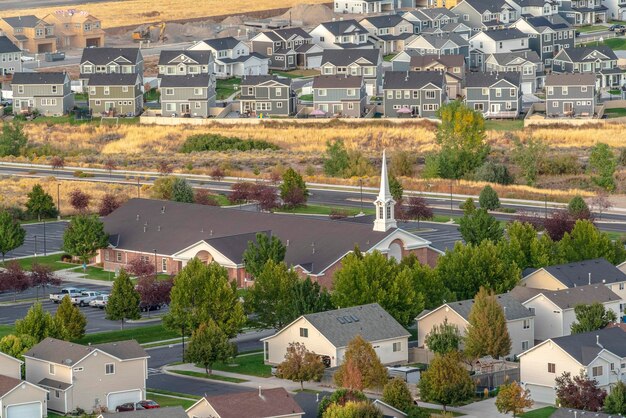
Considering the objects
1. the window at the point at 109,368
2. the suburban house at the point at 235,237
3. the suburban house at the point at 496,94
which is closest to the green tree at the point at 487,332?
the window at the point at 109,368

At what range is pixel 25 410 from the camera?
3088 inches

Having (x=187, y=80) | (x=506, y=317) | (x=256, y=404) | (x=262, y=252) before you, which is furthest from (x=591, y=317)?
(x=187, y=80)

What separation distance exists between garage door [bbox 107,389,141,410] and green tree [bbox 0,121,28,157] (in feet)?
284

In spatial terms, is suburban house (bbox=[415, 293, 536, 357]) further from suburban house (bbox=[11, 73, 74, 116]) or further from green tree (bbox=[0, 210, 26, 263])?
suburban house (bbox=[11, 73, 74, 116])

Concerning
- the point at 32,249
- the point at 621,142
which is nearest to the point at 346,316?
the point at 32,249

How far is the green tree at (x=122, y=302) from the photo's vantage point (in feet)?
314

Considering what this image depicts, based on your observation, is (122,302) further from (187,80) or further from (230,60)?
(230,60)

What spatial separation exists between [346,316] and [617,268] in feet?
59.8

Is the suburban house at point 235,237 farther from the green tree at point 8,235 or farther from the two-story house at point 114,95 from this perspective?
the two-story house at point 114,95

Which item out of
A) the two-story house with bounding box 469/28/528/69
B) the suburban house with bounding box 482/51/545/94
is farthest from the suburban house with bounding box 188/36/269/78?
the suburban house with bounding box 482/51/545/94

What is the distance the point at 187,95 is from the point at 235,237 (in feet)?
240

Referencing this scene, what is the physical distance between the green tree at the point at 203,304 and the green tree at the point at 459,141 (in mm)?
58293

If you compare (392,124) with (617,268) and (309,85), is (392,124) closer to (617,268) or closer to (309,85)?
(309,85)

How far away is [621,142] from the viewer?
162 meters
